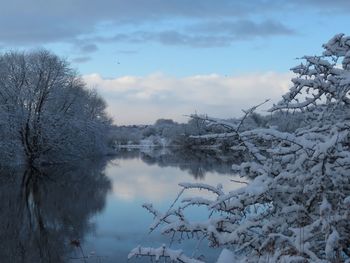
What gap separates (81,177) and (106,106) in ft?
125

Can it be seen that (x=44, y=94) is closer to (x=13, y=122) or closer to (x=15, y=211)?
(x=13, y=122)

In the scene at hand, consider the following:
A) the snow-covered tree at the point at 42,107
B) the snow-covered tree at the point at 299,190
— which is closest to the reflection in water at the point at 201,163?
the snow-covered tree at the point at 42,107

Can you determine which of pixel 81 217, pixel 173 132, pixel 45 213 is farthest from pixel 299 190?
pixel 173 132

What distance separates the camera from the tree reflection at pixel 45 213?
1096cm

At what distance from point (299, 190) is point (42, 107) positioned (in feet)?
120

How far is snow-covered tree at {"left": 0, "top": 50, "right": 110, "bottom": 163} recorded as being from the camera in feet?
114

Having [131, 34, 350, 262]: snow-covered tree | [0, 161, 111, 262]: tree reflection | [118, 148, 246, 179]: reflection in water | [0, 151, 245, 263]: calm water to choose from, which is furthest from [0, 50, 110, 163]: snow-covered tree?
[131, 34, 350, 262]: snow-covered tree

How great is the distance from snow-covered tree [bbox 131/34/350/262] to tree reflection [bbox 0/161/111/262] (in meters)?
7.27

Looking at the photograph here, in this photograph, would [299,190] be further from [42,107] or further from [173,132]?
[173,132]

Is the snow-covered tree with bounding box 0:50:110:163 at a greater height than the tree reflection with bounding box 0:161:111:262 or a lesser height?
greater

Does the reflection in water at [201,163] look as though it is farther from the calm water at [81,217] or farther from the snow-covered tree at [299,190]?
the snow-covered tree at [299,190]

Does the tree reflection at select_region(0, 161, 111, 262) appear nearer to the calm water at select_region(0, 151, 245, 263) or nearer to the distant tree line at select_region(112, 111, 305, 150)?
the calm water at select_region(0, 151, 245, 263)

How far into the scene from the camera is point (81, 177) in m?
27.9

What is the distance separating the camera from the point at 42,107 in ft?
125
